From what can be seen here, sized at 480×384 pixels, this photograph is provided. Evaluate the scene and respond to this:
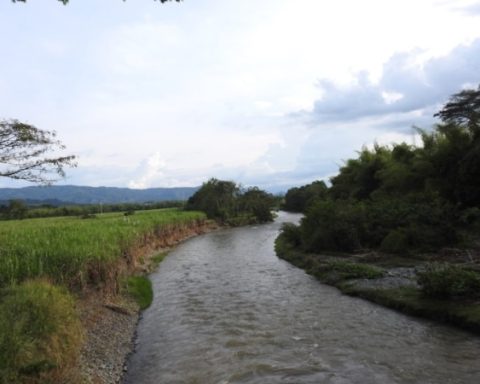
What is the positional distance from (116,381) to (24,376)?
2.78 meters

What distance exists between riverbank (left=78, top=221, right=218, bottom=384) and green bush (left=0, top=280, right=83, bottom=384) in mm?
614

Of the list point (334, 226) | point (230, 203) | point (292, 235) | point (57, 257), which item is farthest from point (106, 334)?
point (230, 203)

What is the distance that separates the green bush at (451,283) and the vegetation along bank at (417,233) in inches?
1.1

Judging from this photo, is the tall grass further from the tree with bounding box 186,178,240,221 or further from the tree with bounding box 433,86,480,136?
the tree with bounding box 186,178,240,221

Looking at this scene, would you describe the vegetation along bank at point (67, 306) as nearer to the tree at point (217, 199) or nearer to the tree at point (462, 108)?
the tree at point (462, 108)

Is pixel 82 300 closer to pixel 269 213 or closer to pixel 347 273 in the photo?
pixel 347 273

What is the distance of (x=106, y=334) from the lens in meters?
12.6

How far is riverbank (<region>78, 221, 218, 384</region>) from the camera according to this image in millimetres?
9938

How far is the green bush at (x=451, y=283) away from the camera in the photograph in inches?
522

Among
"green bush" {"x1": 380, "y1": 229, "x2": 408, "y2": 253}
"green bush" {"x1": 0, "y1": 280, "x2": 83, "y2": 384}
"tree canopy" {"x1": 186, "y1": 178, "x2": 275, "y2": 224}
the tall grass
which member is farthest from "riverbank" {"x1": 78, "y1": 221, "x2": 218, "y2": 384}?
"tree canopy" {"x1": 186, "y1": 178, "x2": 275, "y2": 224}

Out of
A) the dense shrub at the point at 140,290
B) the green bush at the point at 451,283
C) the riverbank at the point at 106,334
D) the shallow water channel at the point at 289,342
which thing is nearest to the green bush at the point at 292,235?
the shallow water channel at the point at 289,342

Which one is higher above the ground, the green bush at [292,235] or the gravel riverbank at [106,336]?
the green bush at [292,235]

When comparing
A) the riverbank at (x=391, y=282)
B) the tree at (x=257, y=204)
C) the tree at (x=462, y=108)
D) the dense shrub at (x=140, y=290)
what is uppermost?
the tree at (x=462, y=108)

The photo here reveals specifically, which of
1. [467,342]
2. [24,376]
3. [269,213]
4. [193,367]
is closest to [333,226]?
[467,342]
